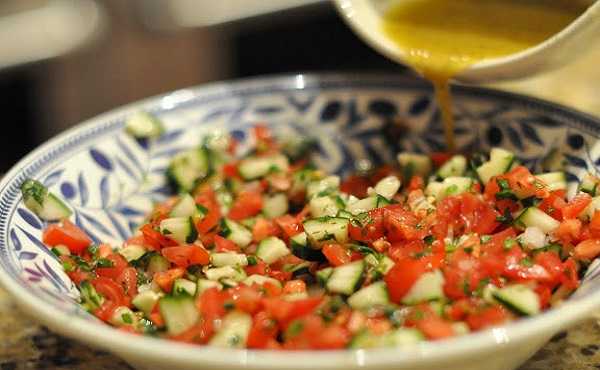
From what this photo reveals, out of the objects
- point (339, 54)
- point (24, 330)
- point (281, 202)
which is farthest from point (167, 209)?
point (339, 54)

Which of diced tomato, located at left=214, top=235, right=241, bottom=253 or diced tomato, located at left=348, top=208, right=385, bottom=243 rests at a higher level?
diced tomato, located at left=348, top=208, right=385, bottom=243

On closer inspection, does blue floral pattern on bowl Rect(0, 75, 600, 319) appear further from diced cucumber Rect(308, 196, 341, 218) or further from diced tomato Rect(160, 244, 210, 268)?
diced cucumber Rect(308, 196, 341, 218)

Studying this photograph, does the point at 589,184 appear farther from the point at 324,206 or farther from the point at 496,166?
the point at 324,206

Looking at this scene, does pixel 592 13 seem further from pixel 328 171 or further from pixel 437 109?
pixel 328 171

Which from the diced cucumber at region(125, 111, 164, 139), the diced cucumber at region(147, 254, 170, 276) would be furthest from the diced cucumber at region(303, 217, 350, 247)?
the diced cucumber at region(125, 111, 164, 139)

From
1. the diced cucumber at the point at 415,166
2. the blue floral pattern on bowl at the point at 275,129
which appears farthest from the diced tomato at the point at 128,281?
the diced cucumber at the point at 415,166

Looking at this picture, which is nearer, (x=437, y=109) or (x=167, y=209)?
(x=167, y=209)
